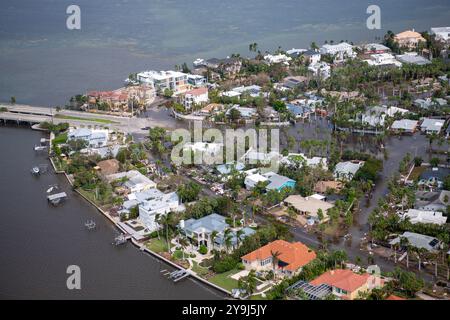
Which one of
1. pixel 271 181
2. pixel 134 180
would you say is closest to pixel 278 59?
pixel 271 181

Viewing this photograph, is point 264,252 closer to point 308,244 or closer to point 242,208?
point 308,244

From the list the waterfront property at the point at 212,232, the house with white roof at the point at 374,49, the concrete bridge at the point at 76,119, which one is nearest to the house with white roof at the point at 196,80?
the concrete bridge at the point at 76,119

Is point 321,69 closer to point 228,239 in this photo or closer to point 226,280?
point 228,239

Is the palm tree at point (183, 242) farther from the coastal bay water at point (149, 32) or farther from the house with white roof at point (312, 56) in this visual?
the house with white roof at point (312, 56)

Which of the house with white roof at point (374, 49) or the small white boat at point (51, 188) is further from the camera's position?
the house with white roof at point (374, 49)

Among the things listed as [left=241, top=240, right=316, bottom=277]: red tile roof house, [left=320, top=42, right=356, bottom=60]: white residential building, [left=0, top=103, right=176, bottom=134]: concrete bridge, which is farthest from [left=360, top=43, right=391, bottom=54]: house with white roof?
[left=241, top=240, right=316, bottom=277]: red tile roof house

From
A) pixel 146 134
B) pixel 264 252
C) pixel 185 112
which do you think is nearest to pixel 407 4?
pixel 185 112
